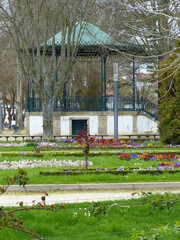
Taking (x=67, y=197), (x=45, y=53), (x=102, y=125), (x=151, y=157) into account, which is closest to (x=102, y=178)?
(x=67, y=197)

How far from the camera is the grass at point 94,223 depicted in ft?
22.7

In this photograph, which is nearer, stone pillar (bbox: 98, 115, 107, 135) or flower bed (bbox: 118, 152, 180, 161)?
flower bed (bbox: 118, 152, 180, 161)

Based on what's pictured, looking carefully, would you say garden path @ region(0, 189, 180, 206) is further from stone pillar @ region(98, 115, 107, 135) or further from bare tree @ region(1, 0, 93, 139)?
stone pillar @ region(98, 115, 107, 135)

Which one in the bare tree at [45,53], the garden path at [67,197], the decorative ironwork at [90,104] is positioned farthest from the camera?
the decorative ironwork at [90,104]

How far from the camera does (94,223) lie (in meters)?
7.53

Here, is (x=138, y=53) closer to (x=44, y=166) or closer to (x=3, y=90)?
(x=44, y=166)

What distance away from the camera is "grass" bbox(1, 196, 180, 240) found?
6.91 m

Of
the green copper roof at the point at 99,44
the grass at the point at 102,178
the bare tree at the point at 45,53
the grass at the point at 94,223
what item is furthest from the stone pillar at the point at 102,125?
the grass at the point at 94,223

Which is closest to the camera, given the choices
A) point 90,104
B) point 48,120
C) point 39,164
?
point 39,164

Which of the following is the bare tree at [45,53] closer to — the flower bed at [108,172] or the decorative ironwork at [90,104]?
the decorative ironwork at [90,104]

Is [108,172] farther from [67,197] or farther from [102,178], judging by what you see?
[67,197]

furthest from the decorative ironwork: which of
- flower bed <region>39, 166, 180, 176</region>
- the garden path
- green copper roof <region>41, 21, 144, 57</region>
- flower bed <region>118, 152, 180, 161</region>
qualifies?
the garden path

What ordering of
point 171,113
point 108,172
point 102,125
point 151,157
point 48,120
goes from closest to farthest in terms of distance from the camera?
1. point 108,172
2. point 151,157
3. point 171,113
4. point 48,120
5. point 102,125

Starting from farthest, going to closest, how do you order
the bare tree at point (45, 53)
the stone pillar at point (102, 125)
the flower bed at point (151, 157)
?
the stone pillar at point (102, 125) → the bare tree at point (45, 53) → the flower bed at point (151, 157)
